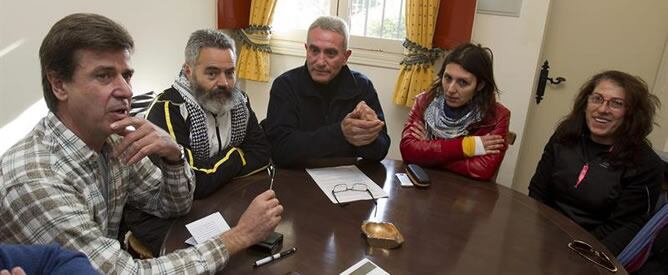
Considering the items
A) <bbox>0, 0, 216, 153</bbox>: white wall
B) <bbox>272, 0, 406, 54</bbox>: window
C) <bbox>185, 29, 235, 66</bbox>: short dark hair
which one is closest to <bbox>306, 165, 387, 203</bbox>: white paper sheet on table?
<bbox>185, 29, 235, 66</bbox>: short dark hair

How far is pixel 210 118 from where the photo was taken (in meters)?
1.76

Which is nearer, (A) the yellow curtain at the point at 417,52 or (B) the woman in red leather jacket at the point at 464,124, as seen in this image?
(B) the woman in red leather jacket at the point at 464,124

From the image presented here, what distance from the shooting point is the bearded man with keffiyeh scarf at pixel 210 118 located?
1.61 meters

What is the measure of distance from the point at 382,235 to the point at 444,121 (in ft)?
3.28

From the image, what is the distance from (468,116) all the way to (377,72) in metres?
1.26

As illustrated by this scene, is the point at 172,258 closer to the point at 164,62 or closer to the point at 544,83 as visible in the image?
the point at 164,62

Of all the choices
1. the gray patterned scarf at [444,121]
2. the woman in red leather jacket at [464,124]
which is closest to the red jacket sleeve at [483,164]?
the woman in red leather jacket at [464,124]

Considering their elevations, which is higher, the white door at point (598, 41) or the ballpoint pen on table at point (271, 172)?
the white door at point (598, 41)

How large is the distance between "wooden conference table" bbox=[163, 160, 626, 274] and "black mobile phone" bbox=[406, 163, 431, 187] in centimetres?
3

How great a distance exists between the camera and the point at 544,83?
298cm

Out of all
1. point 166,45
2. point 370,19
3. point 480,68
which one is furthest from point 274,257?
point 370,19

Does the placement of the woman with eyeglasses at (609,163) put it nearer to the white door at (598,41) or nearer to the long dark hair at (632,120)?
the long dark hair at (632,120)

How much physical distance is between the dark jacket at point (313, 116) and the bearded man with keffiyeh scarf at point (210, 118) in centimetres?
10

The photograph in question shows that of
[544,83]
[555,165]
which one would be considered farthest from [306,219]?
[544,83]
